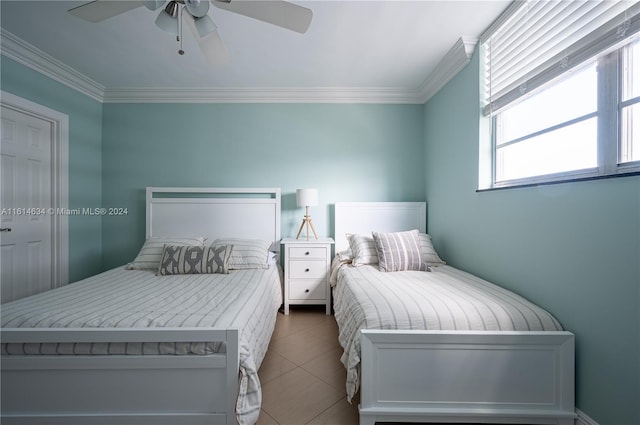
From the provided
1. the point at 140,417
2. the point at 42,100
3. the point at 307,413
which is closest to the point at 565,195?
the point at 307,413

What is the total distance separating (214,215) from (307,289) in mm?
1348

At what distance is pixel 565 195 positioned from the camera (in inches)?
54.9

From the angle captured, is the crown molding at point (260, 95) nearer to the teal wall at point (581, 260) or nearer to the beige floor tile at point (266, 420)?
the teal wall at point (581, 260)

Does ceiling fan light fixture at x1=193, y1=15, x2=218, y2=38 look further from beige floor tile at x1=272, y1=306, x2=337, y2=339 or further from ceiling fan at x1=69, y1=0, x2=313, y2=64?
beige floor tile at x1=272, y1=306, x2=337, y2=339

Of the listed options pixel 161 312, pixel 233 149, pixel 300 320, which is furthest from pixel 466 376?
pixel 233 149

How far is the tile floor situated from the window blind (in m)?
2.14

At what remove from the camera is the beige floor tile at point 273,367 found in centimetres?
177

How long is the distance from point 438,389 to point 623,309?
84cm

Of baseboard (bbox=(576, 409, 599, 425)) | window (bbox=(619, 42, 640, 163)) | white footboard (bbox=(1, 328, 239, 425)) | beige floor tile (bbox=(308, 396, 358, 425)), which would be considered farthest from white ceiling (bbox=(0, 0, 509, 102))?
beige floor tile (bbox=(308, 396, 358, 425))

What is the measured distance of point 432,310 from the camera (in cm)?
140

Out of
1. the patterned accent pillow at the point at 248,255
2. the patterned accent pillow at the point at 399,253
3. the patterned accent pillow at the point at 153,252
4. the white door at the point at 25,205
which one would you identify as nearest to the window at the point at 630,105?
the patterned accent pillow at the point at 399,253

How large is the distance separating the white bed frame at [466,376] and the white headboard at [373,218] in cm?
184

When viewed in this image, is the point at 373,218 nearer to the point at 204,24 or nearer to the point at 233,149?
the point at 233,149

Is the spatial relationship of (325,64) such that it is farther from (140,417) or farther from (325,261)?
(140,417)
